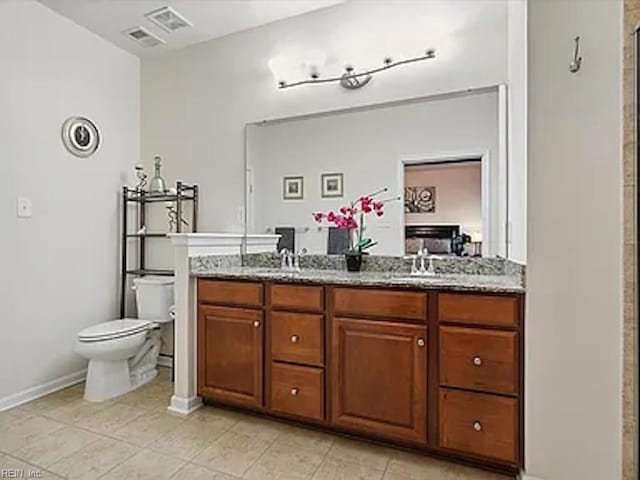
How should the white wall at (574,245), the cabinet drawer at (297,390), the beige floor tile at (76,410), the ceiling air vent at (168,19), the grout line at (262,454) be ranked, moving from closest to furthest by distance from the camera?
the white wall at (574,245) < the grout line at (262,454) < the cabinet drawer at (297,390) < the beige floor tile at (76,410) < the ceiling air vent at (168,19)

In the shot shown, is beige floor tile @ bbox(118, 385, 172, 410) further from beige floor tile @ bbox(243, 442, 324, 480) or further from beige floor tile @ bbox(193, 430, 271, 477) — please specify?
beige floor tile @ bbox(243, 442, 324, 480)

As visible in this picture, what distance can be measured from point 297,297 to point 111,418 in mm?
1274

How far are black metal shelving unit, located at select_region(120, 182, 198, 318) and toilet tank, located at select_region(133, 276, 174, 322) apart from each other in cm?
21

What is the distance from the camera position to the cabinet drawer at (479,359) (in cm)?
162

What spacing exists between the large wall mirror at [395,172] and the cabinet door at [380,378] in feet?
2.14

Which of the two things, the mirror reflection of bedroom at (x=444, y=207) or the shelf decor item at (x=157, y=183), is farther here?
the shelf decor item at (x=157, y=183)

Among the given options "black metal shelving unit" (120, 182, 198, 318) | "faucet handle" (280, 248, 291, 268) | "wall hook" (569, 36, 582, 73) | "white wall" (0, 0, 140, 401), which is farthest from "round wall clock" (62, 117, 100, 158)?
"wall hook" (569, 36, 582, 73)

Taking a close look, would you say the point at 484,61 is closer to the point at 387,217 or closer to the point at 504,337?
the point at 387,217

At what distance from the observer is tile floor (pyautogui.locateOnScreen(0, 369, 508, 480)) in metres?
1.71

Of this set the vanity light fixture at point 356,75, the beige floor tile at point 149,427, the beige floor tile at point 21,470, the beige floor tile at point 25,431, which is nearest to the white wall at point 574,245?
the vanity light fixture at point 356,75

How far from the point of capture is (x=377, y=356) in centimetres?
186

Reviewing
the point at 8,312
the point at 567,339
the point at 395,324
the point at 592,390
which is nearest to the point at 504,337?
the point at 567,339

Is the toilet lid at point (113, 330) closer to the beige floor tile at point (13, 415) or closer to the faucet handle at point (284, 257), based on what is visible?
the beige floor tile at point (13, 415)

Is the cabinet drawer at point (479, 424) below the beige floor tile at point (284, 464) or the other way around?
the other way around
